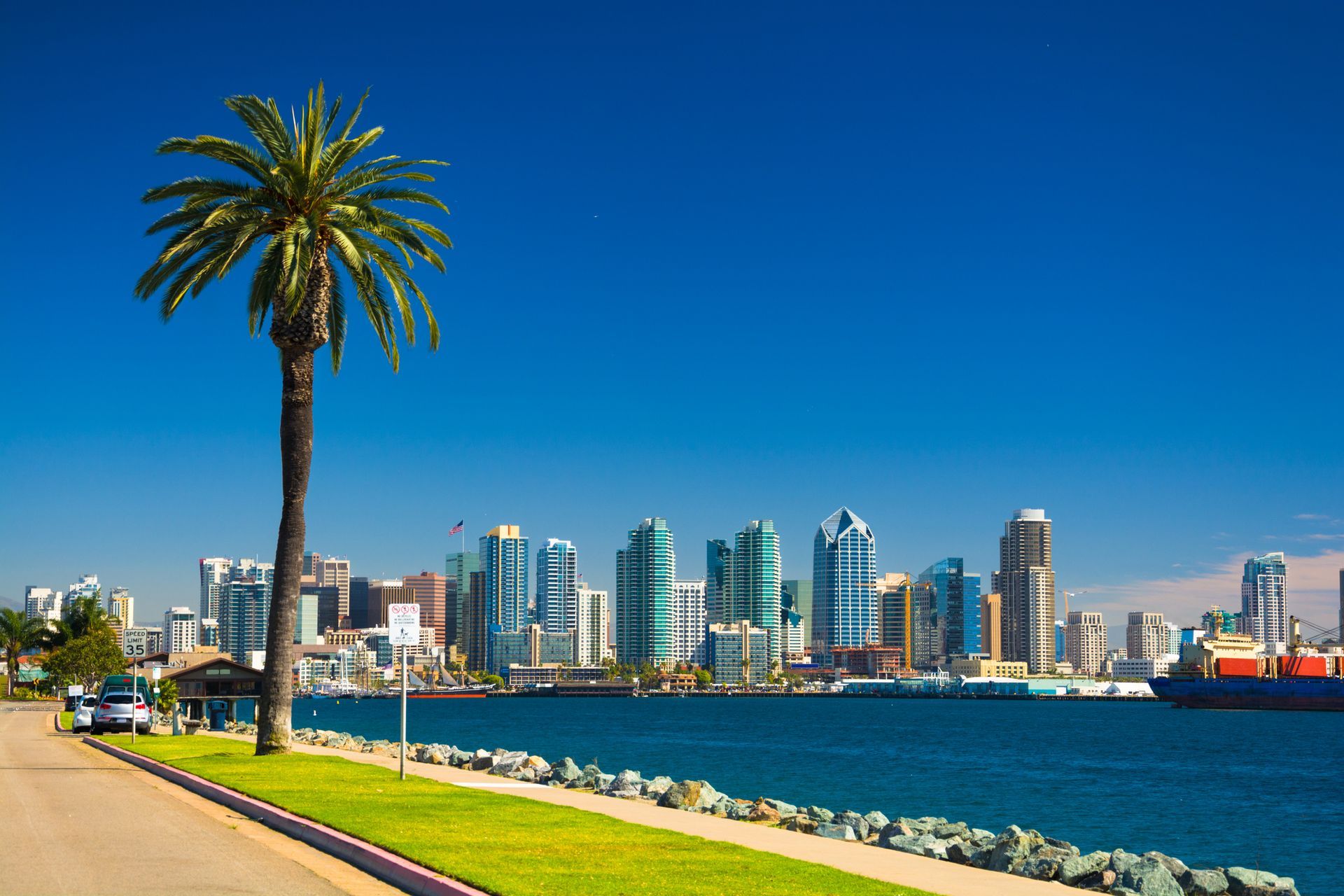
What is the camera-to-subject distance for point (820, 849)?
19.1 meters

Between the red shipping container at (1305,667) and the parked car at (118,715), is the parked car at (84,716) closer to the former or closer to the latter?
the parked car at (118,715)

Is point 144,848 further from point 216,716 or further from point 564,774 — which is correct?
point 216,716

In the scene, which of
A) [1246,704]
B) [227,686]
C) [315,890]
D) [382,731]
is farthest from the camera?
[1246,704]

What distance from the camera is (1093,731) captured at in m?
138

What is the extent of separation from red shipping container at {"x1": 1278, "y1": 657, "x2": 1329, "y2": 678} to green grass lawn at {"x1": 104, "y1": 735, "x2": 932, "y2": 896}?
186 metres

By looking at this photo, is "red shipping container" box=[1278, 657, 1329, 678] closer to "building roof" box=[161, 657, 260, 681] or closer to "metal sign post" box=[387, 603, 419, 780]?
"building roof" box=[161, 657, 260, 681]

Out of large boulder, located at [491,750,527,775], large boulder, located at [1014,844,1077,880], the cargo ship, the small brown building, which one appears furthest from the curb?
the cargo ship

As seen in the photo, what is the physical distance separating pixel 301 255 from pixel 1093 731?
124 meters

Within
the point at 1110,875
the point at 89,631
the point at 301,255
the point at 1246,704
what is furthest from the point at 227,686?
the point at 1246,704

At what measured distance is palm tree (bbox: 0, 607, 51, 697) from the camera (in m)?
127

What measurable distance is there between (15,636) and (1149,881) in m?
129

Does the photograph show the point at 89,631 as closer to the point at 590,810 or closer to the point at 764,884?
the point at 590,810

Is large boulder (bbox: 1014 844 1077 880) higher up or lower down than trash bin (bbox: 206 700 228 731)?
higher up

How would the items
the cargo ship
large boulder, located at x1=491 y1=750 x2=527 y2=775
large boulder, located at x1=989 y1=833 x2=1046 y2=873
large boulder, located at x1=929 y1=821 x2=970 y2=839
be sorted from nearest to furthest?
large boulder, located at x1=989 y1=833 x2=1046 y2=873, large boulder, located at x1=929 y1=821 x2=970 y2=839, large boulder, located at x1=491 y1=750 x2=527 y2=775, the cargo ship
